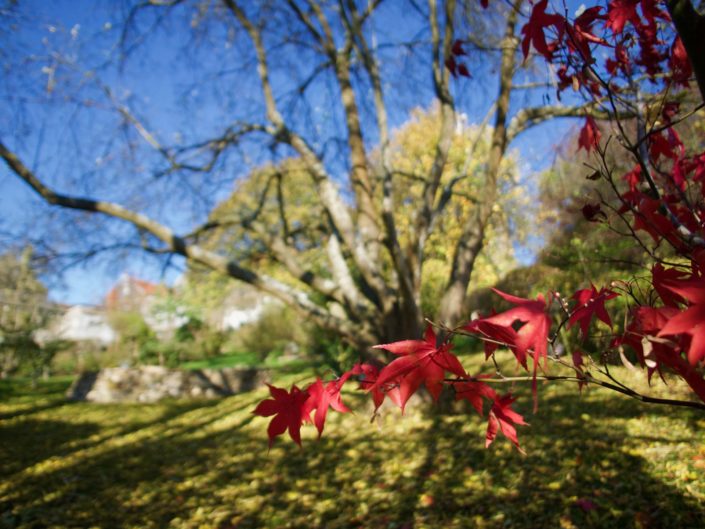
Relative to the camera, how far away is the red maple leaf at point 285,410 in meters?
1.08

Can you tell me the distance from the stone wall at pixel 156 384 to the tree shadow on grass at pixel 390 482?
16.9 feet

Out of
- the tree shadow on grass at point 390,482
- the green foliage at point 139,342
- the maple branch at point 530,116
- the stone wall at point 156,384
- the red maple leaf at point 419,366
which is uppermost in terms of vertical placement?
the maple branch at point 530,116

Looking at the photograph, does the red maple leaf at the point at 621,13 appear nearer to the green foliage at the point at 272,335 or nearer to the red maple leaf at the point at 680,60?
the red maple leaf at the point at 680,60

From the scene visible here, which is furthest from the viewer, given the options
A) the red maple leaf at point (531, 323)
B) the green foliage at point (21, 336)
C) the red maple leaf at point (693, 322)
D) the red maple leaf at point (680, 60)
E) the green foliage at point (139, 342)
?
the green foliage at point (139, 342)

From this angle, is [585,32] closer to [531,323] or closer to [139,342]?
[531,323]

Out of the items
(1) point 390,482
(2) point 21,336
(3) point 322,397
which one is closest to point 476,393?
(3) point 322,397

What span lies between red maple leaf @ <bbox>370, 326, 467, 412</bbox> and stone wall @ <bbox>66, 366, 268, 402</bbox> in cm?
963

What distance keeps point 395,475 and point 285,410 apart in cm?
254

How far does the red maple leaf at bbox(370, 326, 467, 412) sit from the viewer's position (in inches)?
35.4

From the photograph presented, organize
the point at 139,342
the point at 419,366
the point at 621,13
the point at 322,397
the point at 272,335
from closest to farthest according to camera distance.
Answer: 1. the point at 419,366
2. the point at 322,397
3. the point at 621,13
4. the point at 139,342
5. the point at 272,335

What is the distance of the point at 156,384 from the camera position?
9.94 meters

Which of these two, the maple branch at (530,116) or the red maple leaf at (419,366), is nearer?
the red maple leaf at (419,366)

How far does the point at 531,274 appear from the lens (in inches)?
348

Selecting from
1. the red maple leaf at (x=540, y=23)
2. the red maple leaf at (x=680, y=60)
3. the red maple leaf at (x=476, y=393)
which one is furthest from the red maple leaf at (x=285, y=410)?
the red maple leaf at (x=680, y=60)
